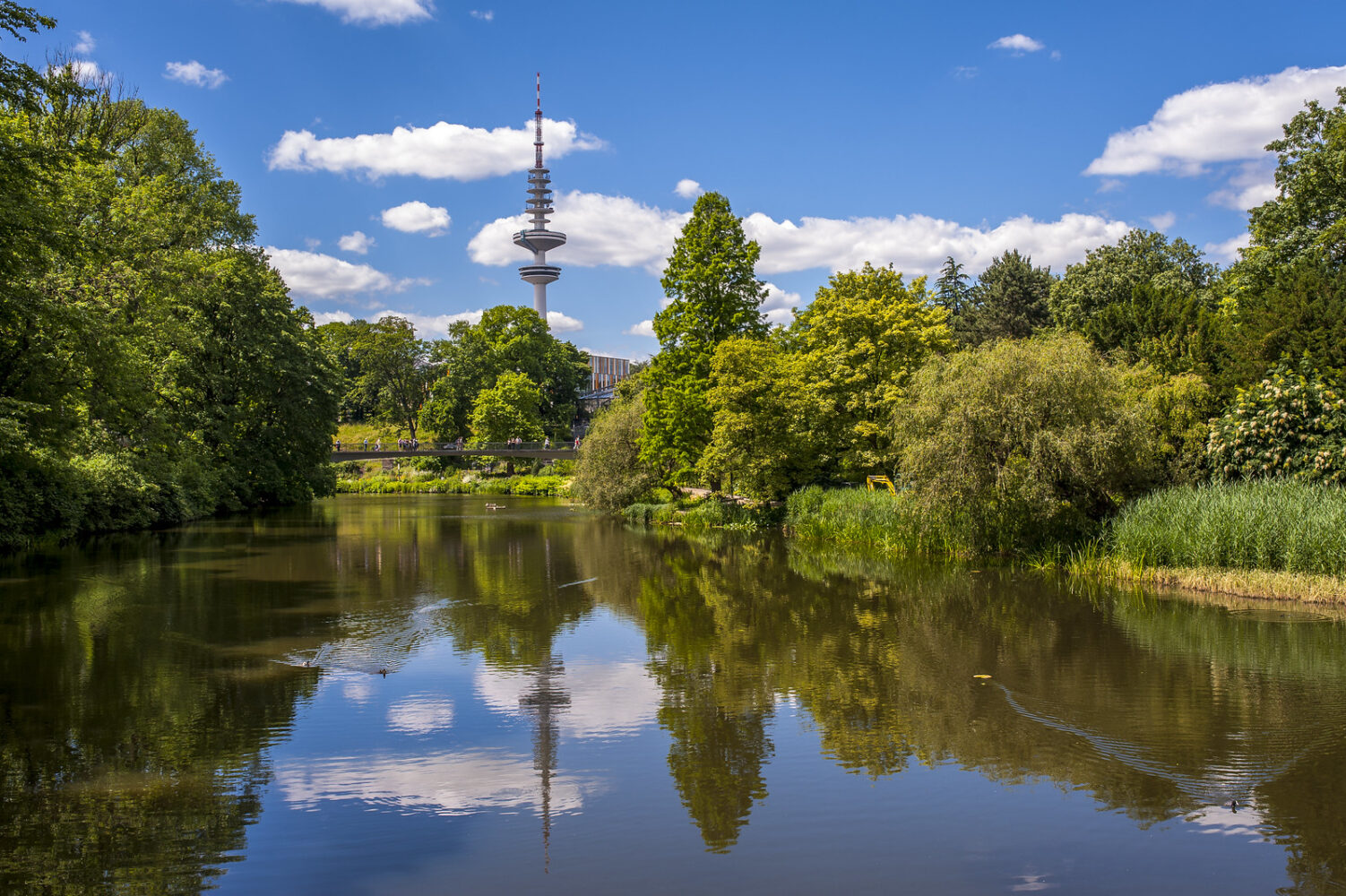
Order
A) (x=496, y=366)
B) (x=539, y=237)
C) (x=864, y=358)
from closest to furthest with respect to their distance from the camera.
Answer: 1. (x=864, y=358)
2. (x=496, y=366)
3. (x=539, y=237)

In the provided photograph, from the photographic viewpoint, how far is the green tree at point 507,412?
3120 inches

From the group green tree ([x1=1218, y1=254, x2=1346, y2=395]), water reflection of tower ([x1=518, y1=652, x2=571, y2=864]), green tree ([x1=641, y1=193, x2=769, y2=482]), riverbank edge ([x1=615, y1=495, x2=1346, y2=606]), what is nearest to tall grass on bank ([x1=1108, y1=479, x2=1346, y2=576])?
riverbank edge ([x1=615, y1=495, x2=1346, y2=606])

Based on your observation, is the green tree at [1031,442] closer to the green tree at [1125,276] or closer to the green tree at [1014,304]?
the green tree at [1125,276]

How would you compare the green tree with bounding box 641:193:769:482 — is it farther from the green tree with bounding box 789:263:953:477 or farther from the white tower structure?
the white tower structure

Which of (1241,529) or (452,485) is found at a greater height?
(1241,529)

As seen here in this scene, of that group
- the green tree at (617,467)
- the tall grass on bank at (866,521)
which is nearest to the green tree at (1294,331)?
the tall grass on bank at (866,521)

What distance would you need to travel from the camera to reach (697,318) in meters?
38.7

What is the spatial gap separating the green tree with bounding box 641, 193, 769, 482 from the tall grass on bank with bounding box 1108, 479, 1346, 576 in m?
20.1

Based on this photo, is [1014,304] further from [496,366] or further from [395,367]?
[395,367]

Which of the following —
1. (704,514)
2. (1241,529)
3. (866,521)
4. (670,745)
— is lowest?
(670,745)

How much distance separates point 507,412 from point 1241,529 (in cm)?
6705

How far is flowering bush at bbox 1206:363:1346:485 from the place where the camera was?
64.9 ft

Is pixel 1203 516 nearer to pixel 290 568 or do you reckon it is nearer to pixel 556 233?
pixel 290 568

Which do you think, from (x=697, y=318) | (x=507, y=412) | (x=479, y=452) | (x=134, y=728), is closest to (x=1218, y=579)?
(x=134, y=728)
